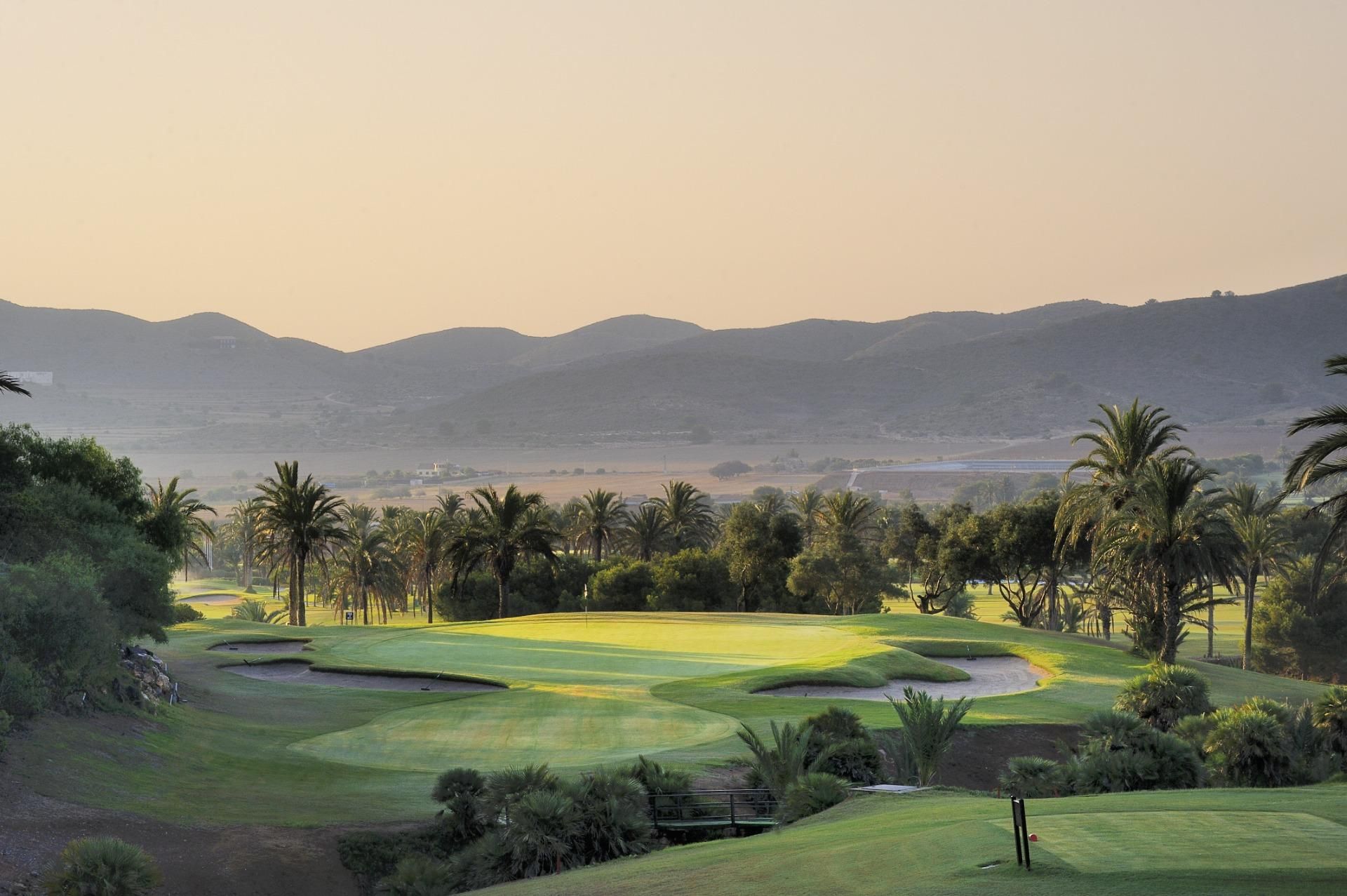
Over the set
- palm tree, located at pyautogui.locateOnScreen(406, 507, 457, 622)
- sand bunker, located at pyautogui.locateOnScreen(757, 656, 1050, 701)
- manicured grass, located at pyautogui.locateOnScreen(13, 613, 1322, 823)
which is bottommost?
sand bunker, located at pyautogui.locateOnScreen(757, 656, 1050, 701)

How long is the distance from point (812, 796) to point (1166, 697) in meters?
10.7

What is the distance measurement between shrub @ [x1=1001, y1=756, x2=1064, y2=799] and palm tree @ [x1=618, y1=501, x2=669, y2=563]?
65.5 meters

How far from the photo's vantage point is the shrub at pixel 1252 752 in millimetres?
19562

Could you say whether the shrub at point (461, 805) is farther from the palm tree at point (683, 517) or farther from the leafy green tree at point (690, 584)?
the palm tree at point (683, 517)

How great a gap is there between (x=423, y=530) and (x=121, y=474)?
4273 cm

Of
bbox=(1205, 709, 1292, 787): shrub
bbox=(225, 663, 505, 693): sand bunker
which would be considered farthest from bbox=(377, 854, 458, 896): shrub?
bbox=(225, 663, 505, 693): sand bunker

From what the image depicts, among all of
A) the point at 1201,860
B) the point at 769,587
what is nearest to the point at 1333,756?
the point at 1201,860

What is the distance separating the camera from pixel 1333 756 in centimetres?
2052

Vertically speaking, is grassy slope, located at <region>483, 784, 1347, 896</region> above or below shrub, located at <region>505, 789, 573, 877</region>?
above

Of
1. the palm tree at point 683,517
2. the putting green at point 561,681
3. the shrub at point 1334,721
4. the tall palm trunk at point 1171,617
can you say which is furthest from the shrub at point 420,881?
the palm tree at point 683,517

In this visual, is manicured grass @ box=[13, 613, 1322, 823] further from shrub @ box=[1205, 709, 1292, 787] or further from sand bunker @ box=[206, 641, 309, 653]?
shrub @ box=[1205, 709, 1292, 787]

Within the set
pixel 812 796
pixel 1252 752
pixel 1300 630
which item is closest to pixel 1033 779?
pixel 812 796

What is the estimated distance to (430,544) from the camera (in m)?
79.8

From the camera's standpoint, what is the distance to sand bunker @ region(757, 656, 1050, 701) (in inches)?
1325
